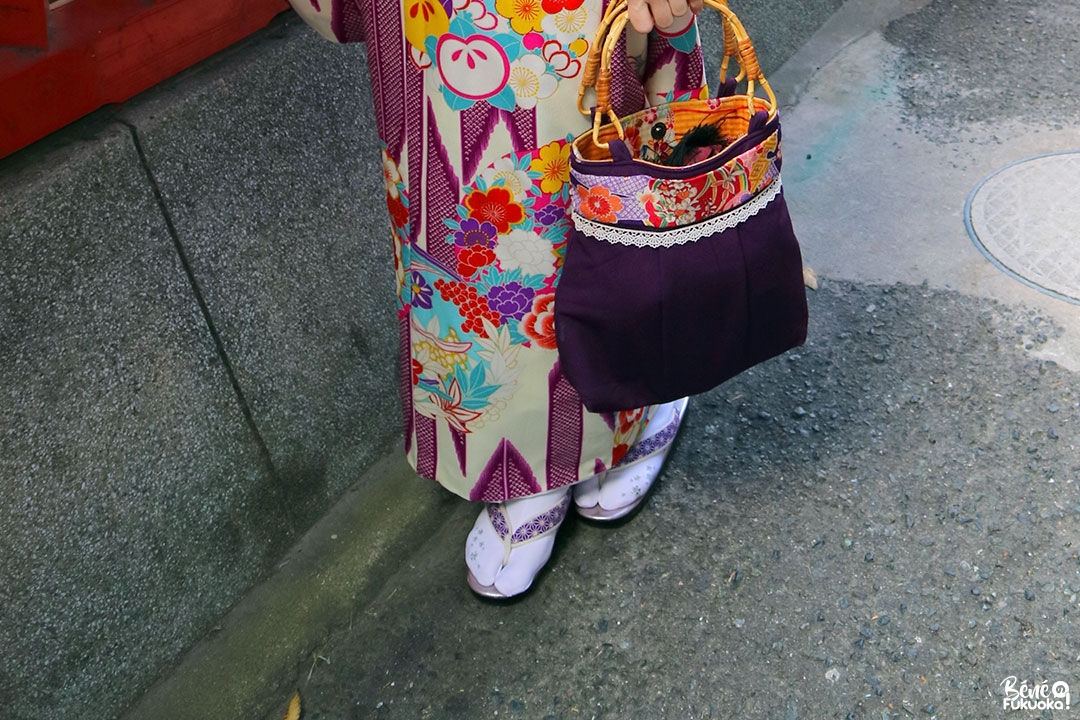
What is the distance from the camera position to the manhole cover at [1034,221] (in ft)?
8.25

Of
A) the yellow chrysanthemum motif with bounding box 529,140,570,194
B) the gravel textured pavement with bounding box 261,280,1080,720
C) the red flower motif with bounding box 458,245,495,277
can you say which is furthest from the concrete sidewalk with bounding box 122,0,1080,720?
the yellow chrysanthemum motif with bounding box 529,140,570,194

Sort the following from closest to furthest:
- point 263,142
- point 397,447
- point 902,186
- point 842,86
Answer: point 263,142 < point 397,447 < point 902,186 < point 842,86

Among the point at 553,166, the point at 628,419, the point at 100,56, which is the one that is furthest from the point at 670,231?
the point at 100,56

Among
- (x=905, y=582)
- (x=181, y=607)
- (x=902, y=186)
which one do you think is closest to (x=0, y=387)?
(x=181, y=607)

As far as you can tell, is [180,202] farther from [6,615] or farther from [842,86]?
[842,86]

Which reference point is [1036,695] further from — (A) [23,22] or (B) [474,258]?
(A) [23,22]

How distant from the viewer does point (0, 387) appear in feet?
4.66

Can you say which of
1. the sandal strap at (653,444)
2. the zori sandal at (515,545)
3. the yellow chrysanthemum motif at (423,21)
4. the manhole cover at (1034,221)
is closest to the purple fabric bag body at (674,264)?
the yellow chrysanthemum motif at (423,21)

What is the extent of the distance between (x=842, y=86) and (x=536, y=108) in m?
2.42

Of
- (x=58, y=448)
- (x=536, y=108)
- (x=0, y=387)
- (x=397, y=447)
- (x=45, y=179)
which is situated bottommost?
(x=397, y=447)

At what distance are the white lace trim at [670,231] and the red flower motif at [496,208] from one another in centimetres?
12

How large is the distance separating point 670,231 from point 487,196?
11.6 inches

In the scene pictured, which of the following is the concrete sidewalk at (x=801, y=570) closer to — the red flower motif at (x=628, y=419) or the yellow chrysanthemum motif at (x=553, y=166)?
the red flower motif at (x=628, y=419)

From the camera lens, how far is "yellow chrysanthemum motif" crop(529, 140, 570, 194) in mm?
1387
